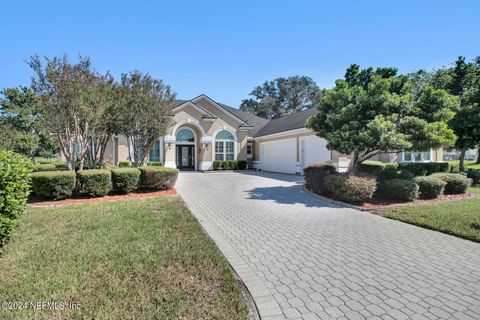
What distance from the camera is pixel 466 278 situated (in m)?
3.73

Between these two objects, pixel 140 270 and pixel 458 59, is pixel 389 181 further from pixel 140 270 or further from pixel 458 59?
pixel 458 59

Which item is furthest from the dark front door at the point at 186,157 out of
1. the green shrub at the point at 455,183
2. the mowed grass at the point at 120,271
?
the green shrub at the point at 455,183

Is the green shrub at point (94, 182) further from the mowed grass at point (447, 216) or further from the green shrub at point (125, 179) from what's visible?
the mowed grass at point (447, 216)

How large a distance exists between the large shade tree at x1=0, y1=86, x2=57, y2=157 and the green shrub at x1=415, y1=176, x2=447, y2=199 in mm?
27781

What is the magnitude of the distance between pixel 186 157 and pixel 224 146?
4.17m

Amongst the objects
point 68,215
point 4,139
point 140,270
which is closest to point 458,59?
point 140,270

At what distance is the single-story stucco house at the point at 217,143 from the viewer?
20.5 meters

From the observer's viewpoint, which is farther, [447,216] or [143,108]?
[143,108]

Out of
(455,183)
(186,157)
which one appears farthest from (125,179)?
(186,157)

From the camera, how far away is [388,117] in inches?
366

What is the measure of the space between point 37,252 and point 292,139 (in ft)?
58.9

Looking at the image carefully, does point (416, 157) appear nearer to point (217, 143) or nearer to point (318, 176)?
point (318, 176)

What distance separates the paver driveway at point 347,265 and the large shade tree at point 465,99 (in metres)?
11.0

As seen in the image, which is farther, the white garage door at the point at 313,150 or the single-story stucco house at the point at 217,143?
the single-story stucco house at the point at 217,143
